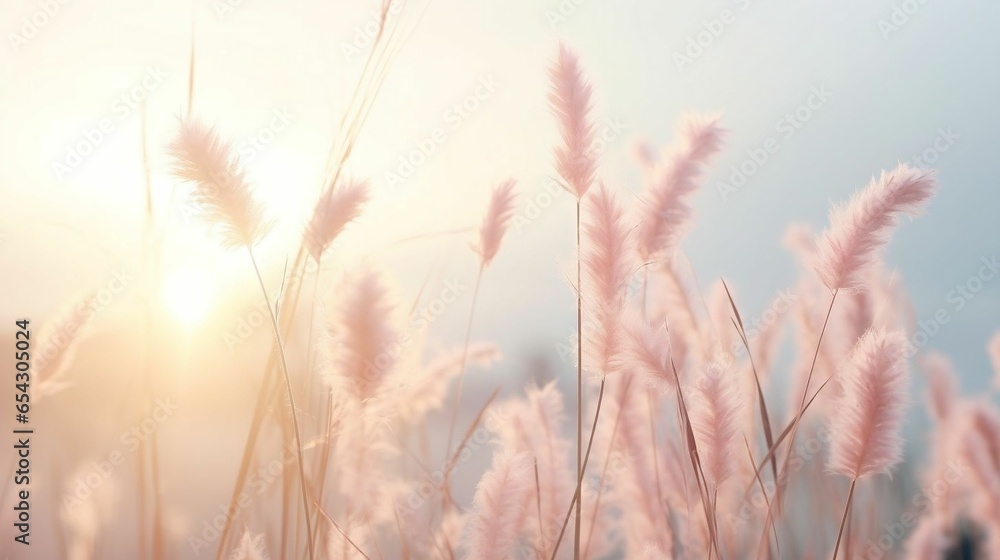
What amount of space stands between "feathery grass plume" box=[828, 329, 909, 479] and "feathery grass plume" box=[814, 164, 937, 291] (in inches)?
3.7

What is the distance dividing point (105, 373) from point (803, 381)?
111 centimetres

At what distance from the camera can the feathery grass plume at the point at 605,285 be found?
71 cm

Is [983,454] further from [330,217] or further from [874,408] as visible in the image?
[330,217]

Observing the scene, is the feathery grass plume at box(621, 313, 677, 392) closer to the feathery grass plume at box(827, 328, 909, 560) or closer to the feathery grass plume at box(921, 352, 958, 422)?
the feathery grass plume at box(827, 328, 909, 560)

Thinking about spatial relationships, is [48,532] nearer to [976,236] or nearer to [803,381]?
[803,381]

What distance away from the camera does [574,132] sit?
30.4 inches

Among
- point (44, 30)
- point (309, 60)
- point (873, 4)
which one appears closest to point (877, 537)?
point (873, 4)

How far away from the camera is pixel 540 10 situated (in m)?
1.26

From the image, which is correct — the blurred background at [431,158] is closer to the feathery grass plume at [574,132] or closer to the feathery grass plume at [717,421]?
the feathery grass plume at [574,132]

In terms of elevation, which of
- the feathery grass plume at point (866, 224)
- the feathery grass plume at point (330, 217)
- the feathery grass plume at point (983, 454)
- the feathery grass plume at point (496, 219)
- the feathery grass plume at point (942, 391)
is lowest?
the feathery grass plume at point (983, 454)

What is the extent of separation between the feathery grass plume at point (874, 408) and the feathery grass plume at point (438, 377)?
0.52 metres

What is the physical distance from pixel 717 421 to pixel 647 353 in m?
0.09

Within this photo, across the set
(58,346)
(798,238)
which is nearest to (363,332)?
(58,346)

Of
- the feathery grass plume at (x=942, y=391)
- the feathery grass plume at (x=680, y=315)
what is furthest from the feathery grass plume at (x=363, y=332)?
the feathery grass plume at (x=942, y=391)
